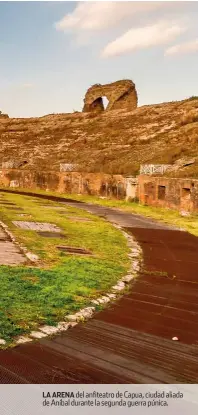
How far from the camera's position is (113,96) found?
73.9 m

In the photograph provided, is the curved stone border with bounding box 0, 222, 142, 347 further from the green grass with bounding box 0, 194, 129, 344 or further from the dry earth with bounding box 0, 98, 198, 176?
the dry earth with bounding box 0, 98, 198, 176

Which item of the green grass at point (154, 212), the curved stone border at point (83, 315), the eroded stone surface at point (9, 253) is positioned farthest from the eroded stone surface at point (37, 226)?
the green grass at point (154, 212)

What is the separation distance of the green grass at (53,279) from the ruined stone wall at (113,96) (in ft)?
198

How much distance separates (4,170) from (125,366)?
37.9 m

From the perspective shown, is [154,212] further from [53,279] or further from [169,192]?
[53,279]

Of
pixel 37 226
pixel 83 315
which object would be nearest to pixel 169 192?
pixel 37 226

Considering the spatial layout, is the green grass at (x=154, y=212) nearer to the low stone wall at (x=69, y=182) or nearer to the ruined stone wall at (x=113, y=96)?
the low stone wall at (x=69, y=182)

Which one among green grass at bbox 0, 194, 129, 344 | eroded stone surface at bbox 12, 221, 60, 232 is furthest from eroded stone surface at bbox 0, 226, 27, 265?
eroded stone surface at bbox 12, 221, 60, 232

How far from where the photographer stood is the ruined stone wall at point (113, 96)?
7331 centimetres

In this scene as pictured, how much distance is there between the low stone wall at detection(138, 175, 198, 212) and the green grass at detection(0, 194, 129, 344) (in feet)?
34.3

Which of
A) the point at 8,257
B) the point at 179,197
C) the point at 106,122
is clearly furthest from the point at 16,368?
the point at 106,122

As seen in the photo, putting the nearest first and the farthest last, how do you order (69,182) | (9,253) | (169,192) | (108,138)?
(9,253) < (169,192) < (69,182) < (108,138)

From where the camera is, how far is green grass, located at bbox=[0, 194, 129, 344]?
22.2 ft

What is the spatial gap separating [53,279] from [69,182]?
27.5m
